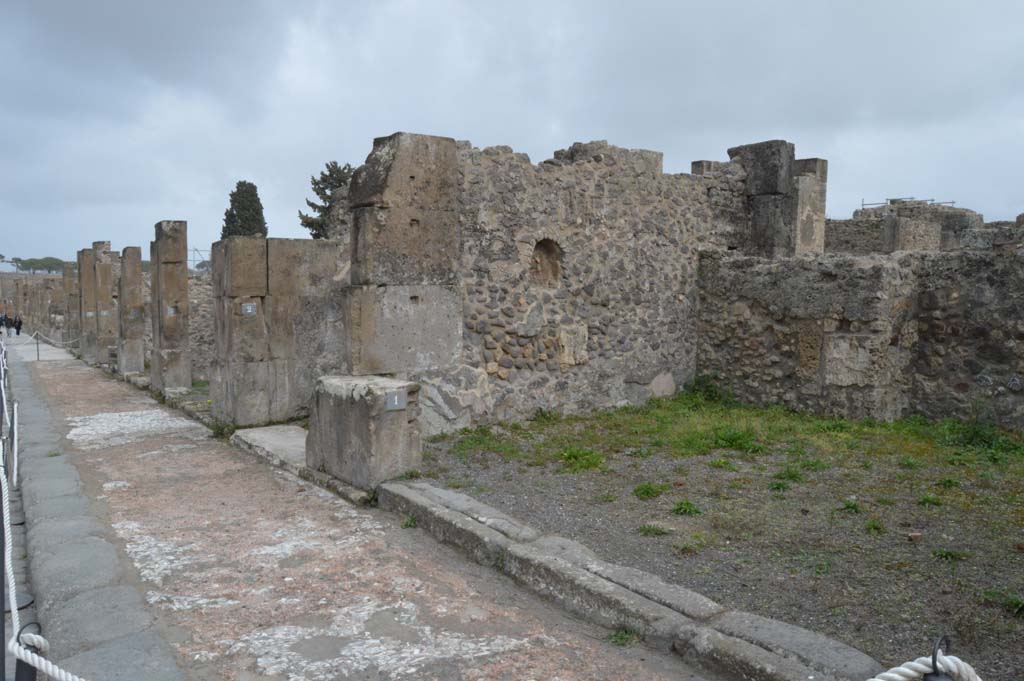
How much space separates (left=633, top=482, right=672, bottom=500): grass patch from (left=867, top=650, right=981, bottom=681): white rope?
3.55 meters

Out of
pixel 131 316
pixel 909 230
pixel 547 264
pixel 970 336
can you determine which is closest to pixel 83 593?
pixel 547 264

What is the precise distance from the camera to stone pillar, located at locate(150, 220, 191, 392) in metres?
13.0

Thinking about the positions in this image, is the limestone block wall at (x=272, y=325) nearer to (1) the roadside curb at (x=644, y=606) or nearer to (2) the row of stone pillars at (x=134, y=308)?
(2) the row of stone pillars at (x=134, y=308)

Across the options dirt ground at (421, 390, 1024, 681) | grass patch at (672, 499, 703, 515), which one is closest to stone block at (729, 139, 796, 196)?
dirt ground at (421, 390, 1024, 681)

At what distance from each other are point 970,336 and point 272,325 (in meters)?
7.76

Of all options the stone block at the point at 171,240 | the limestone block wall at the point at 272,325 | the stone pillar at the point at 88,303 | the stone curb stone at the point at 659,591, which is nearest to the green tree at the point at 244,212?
the stone pillar at the point at 88,303

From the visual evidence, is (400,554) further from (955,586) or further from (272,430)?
(272,430)

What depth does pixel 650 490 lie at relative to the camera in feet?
19.5

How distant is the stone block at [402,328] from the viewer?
7.38m

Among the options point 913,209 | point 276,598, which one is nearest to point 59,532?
point 276,598

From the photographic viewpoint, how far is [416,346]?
7707mm

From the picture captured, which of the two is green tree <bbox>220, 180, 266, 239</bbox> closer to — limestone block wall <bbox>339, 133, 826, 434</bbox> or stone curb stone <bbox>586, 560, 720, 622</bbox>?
limestone block wall <bbox>339, 133, 826, 434</bbox>

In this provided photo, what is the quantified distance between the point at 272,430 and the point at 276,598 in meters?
5.00

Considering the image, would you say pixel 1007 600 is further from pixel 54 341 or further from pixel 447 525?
pixel 54 341
